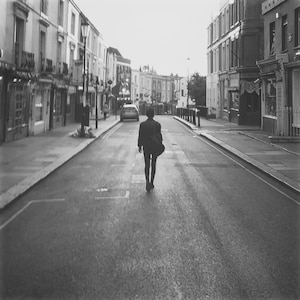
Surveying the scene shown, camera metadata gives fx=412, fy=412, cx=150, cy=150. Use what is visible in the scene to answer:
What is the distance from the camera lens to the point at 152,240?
5.38 metres

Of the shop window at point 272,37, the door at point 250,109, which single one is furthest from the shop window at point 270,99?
the door at point 250,109

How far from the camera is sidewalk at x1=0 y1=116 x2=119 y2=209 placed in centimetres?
865

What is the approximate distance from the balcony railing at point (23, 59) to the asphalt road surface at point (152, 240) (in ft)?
28.8

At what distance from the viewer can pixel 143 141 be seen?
28.3 feet

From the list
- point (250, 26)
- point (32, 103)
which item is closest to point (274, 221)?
point (32, 103)

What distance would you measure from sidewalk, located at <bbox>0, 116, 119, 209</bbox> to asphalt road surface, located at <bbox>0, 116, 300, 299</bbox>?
1.17ft

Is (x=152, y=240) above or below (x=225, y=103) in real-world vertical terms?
below

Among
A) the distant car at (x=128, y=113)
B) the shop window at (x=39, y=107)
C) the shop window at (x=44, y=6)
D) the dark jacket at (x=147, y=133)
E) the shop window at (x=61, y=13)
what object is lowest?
the dark jacket at (x=147, y=133)

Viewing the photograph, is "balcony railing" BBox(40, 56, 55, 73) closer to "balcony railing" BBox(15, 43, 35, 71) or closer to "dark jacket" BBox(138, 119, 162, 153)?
"balcony railing" BBox(15, 43, 35, 71)

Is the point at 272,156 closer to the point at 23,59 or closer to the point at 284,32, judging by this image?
the point at 284,32

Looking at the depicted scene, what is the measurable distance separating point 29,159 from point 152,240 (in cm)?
808

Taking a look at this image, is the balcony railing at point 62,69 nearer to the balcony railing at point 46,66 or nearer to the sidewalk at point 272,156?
the balcony railing at point 46,66

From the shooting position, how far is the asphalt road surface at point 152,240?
397 centimetres

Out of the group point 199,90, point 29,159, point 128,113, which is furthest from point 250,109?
point 199,90
